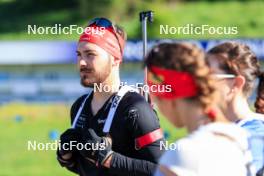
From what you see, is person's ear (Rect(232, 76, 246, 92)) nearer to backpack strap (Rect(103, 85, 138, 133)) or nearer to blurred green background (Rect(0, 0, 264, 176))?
backpack strap (Rect(103, 85, 138, 133))

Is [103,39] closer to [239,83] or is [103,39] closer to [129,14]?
[239,83]

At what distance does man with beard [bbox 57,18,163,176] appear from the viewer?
3814 millimetres

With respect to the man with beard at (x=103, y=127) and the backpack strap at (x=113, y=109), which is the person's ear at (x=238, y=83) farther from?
the backpack strap at (x=113, y=109)

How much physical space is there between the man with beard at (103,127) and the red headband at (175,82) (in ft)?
3.43

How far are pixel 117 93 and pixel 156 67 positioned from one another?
1.18 metres

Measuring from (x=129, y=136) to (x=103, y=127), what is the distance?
14cm

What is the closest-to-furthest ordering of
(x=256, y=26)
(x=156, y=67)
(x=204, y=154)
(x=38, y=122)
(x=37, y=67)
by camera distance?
(x=204, y=154), (x=156, y=67), (x=38, y=122), (x=37, y=67), (x=256, y=26)

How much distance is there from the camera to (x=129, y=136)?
153 inches

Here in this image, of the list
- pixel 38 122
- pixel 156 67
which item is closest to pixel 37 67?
pixel 38 122

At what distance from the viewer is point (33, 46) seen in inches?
797

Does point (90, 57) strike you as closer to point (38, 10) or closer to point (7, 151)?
point (7, 151)

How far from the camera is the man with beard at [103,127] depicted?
150 inches
